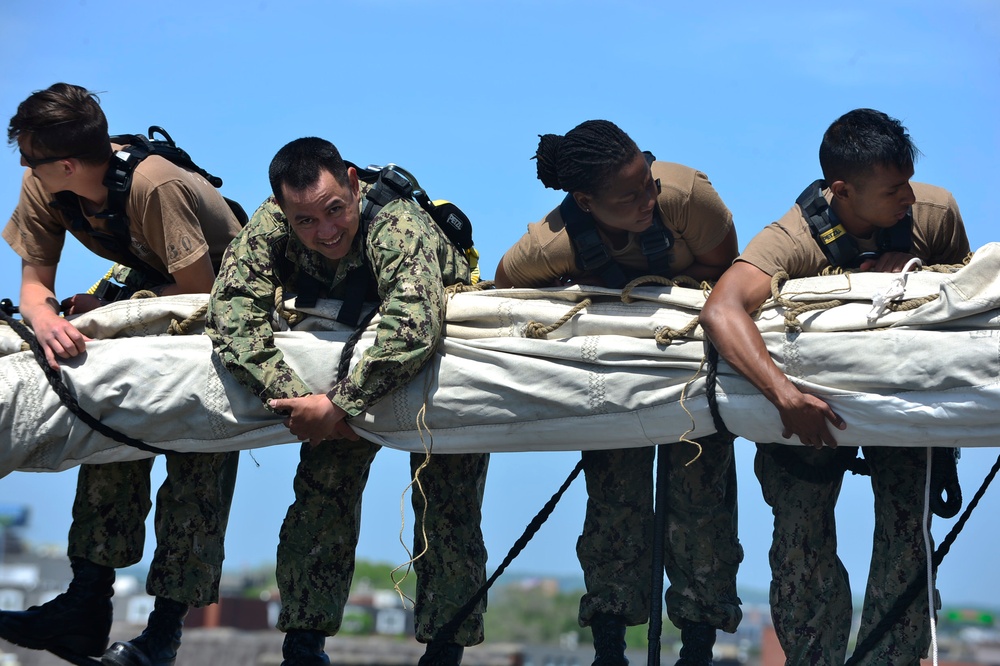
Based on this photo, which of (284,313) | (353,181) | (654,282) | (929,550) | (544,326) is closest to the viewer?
(929,550)

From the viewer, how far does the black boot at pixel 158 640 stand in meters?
5.71

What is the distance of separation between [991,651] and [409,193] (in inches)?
3169

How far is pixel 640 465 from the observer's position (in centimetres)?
573

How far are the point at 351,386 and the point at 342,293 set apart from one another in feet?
2.13

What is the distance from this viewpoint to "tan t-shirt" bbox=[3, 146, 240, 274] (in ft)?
18.7

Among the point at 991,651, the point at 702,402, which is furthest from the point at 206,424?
the point at 991,651

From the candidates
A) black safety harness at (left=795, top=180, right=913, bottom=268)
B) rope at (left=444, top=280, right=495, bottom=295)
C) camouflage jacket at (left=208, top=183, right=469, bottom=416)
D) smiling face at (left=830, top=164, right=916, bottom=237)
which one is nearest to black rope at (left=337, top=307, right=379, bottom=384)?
camouflage jacket at (left=208, top=183, right=469, bottom=416)

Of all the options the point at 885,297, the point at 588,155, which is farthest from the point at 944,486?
the point at 588,155

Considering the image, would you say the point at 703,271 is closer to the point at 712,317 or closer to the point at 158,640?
the point at 712,317

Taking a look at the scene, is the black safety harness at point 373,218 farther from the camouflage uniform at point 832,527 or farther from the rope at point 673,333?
the camouflage uniform at point 832,527

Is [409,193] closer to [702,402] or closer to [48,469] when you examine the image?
[702,402]

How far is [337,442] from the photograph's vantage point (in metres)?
5.68

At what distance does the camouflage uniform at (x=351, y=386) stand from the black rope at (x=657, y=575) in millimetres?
748

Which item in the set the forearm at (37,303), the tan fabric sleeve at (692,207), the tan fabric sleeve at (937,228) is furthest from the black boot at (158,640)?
the tan fabric sleeve at (937,228)
